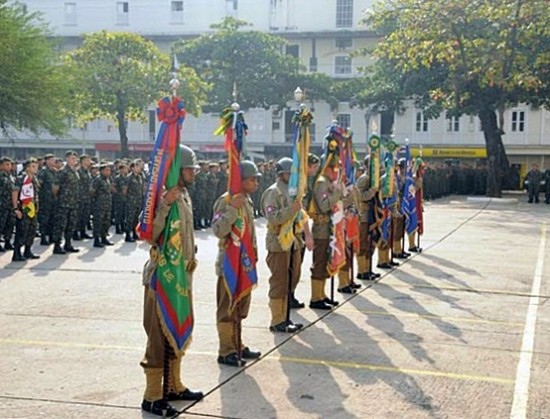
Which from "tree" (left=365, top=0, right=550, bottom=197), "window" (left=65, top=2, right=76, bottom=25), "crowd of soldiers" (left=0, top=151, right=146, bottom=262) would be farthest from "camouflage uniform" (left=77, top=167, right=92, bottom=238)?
"window" (left=65, top=2, right=76, bottom=25)

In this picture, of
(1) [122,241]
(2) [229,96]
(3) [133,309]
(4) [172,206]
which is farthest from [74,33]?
(4) [172,206]

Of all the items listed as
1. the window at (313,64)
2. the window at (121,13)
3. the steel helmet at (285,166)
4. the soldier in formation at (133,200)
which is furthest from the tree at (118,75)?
the steel helmet at (285,166)

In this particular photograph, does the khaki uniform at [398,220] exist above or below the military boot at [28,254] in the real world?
above

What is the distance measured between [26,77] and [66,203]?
1287cm

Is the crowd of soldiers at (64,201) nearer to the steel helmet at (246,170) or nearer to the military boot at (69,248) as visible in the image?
the military boot at (69,248)

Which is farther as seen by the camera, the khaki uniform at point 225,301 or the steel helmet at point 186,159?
the khaki uniform at point 225,301

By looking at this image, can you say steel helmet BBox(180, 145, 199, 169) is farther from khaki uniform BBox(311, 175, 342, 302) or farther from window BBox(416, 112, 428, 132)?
window BBox(416, 112, 428, 132)

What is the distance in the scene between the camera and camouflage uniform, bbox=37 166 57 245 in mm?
15484

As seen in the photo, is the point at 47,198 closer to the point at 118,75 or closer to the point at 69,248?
the point at 69,248

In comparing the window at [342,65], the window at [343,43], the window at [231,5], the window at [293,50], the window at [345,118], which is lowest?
the window at [345,118]

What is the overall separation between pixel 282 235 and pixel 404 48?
798 inches

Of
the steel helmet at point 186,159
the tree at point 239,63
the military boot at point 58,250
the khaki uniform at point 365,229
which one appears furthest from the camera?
the tree at point 239,63

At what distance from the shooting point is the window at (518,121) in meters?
50.3

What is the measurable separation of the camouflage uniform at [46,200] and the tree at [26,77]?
37.3 feet
